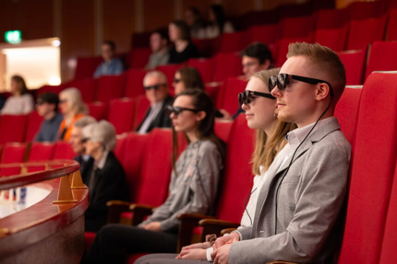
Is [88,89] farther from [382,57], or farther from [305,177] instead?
[305,177]

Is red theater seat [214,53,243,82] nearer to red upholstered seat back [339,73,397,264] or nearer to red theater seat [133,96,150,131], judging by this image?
red theater seat [133,96,150,131]

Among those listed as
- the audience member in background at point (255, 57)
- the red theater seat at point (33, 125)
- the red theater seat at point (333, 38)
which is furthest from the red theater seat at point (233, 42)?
the audience member in background at point (255, 57)

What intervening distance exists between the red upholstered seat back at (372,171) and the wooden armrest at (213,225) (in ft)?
0.98

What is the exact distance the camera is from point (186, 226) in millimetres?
882

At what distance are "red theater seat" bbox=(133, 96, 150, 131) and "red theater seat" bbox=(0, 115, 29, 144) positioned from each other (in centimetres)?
62

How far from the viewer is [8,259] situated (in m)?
0.45

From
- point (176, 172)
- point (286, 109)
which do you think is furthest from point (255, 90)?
point (176, 172)

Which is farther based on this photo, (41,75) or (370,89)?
(41,75)

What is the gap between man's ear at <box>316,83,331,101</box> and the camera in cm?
57

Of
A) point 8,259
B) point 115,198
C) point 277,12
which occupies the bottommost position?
point 115,198

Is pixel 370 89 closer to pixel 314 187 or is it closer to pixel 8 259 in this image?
pixel 314 187

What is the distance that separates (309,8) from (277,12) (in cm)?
14

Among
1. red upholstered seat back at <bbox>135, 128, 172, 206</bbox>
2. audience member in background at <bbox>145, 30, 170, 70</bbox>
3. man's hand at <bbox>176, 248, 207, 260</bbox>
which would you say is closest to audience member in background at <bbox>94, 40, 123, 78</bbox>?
audience member in background at <bbox>145, 30, 170, 70</bbox>

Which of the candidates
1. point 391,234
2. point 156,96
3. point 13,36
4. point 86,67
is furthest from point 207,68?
point 13,36
